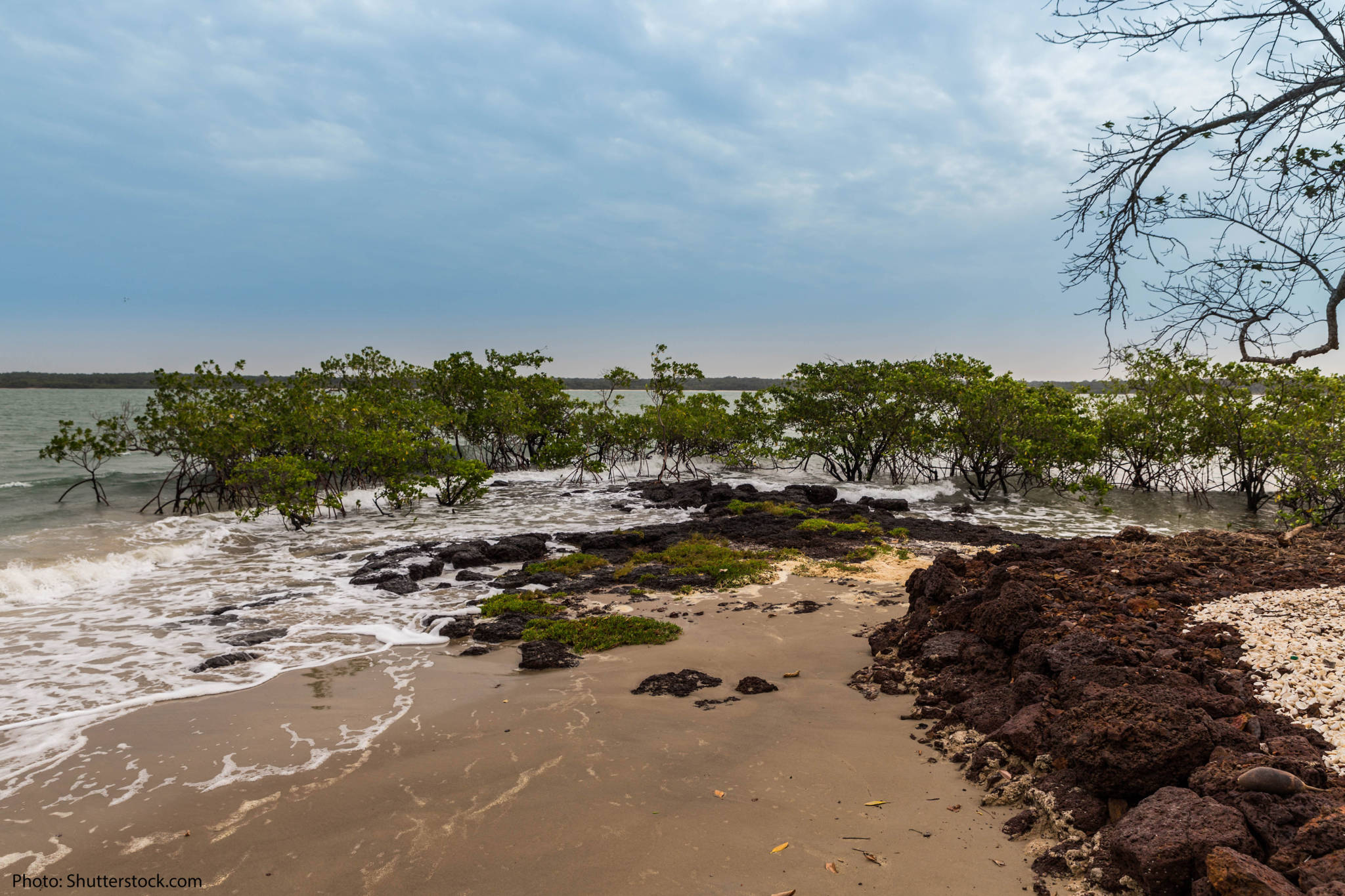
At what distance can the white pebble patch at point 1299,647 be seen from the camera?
11.1ft

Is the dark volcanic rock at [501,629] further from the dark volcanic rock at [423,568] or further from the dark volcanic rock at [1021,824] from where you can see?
the dark volcanic rock at [1021,824]

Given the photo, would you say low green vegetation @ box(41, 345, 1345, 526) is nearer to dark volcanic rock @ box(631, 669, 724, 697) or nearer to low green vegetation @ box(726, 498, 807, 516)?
low green vegetation @ box(726, 498, 807, 516)

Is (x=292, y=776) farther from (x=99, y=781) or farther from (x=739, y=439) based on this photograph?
(x=739, y=439)

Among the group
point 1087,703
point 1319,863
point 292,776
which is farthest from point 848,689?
point 292,776

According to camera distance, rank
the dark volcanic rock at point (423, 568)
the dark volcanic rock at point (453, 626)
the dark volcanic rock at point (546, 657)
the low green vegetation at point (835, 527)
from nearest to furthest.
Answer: the dark volcanic rock at point (546, 657)
the dark volcanic rock at point (453, 626)
the dark volcanic rock at point (423, 568)
the low green vegetation at point (835, 527)

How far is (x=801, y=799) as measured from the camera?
3.57 m

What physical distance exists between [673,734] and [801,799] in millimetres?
1096

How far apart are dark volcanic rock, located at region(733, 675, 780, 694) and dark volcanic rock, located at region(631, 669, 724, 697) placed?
7.8 inches

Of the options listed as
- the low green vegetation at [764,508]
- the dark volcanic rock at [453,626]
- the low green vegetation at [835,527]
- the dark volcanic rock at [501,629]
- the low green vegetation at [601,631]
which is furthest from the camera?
the low green vegetation at [764,508]

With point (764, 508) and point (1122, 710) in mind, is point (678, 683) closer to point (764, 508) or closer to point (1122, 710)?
point (1122, 710)

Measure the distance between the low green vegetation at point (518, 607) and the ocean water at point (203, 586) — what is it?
23.8 inches

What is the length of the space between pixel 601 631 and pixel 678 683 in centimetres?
159

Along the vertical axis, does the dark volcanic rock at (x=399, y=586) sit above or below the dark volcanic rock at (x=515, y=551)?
below

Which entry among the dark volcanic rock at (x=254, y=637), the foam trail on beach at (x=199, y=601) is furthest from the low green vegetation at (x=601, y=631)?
the dark volcanic rock at (x=254, y=637)
